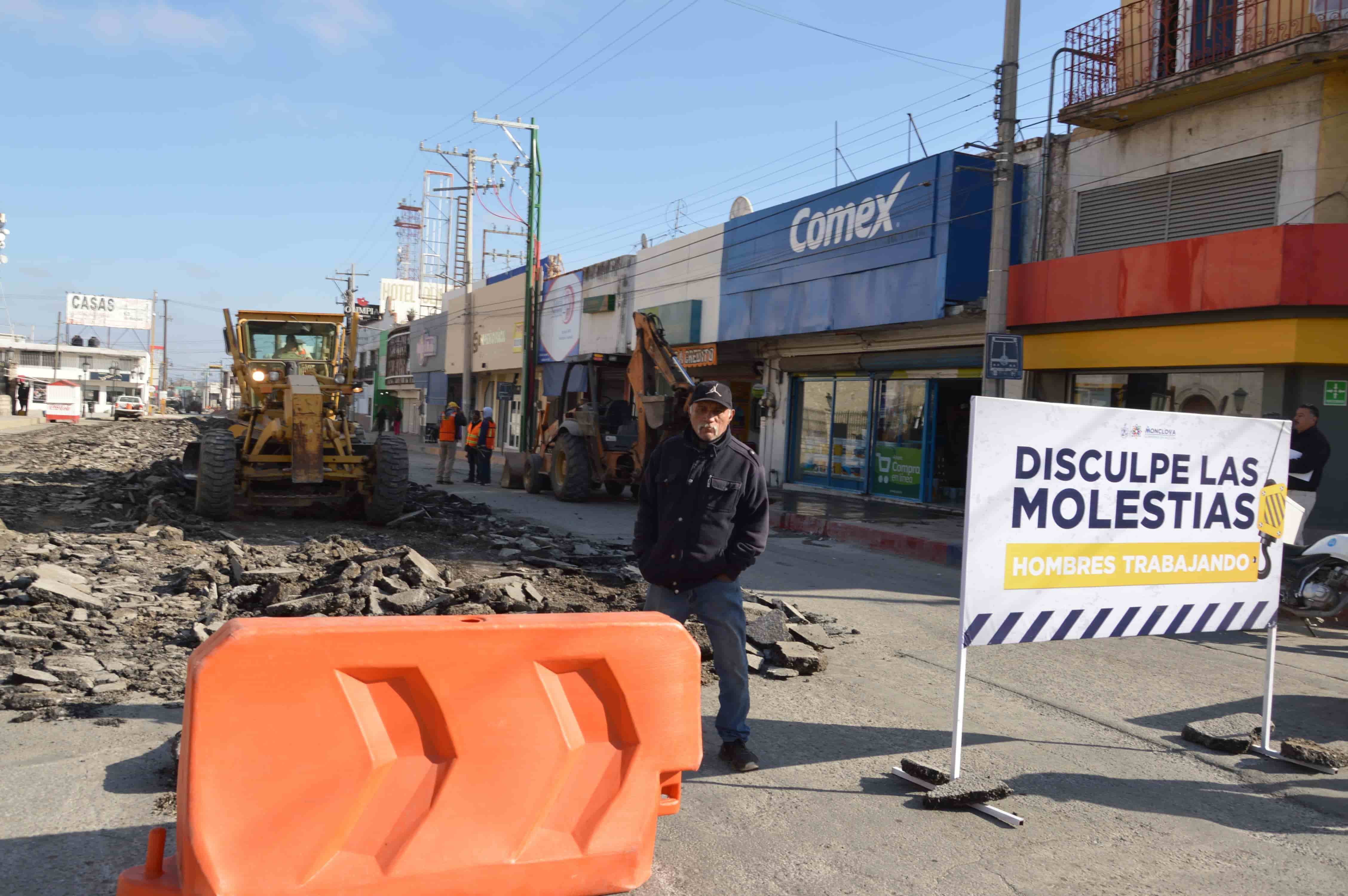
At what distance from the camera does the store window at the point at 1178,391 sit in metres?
13.2

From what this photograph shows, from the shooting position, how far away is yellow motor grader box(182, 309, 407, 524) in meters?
13.0

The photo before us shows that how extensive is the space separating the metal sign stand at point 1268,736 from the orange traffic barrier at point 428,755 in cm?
342

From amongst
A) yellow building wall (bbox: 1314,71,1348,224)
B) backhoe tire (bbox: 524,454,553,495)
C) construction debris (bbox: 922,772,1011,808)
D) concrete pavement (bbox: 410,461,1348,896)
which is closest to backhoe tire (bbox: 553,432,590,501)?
backhoe tire (bbox: 524,454,553,495)

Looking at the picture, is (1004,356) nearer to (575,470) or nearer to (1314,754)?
(575,470)

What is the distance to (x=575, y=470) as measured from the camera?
17.8 m

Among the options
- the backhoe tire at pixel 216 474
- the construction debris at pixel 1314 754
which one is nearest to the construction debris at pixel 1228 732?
the construction debris at pixel 1314 754

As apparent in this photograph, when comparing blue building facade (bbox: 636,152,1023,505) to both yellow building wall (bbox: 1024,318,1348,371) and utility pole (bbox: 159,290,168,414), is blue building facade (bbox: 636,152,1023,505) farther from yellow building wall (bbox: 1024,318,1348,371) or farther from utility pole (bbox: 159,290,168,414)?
utility pole (bbox: 159,290,168,414)

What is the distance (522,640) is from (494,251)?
55.4 meters

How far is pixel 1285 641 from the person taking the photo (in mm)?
8242

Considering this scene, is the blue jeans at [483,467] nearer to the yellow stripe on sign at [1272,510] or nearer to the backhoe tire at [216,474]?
the backhoe tire at [216,474]

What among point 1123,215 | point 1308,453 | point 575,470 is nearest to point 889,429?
point 1123,215

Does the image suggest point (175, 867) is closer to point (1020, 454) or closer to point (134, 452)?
point (1020, 454)

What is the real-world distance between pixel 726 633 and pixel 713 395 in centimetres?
111

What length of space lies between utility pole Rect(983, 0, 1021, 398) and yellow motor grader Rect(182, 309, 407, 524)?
8.34 m
